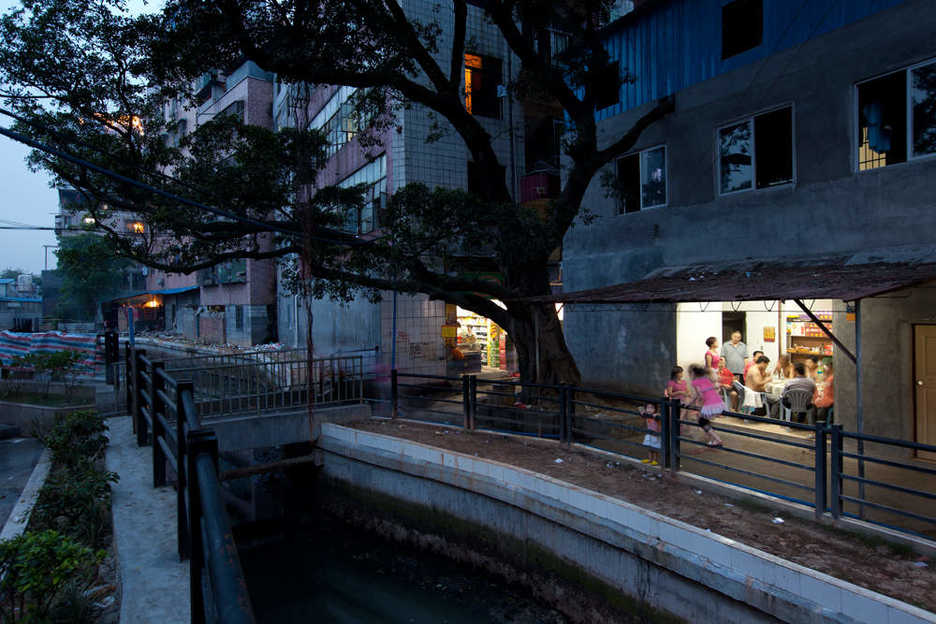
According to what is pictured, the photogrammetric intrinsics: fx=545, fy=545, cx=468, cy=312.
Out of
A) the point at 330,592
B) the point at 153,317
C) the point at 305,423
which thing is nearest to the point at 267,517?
the point at 305,423

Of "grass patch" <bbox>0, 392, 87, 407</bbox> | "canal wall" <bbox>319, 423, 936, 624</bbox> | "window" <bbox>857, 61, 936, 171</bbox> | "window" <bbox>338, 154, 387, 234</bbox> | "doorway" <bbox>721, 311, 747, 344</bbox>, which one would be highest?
"window" <bbox>338, 154, 387, 234</bbox>

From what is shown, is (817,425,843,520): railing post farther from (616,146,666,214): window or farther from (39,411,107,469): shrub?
(616,146,666,214): window

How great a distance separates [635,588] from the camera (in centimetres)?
665

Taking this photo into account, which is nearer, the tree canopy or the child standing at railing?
the child standing at railing

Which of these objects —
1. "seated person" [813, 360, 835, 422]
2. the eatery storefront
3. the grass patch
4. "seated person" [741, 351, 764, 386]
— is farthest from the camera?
the grass patch

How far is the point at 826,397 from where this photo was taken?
10.8 m

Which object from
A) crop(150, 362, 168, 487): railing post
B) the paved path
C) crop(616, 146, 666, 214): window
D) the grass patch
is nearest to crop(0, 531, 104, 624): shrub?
crop(150, 362, 168, 487): railing post

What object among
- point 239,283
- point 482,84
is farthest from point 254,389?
point 239,283

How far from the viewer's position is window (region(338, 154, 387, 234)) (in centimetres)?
2031

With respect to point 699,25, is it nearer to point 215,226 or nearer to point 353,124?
point 215,226

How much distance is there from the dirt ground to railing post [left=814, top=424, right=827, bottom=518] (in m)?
0.25

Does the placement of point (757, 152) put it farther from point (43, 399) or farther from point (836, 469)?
point (43, 399)

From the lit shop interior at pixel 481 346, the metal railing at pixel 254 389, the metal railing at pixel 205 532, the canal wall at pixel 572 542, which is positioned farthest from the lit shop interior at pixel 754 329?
the metal railing at pixel 205 532

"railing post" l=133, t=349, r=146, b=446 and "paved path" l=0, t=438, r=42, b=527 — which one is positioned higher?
"railing post" l=133, t=349, r=146, b=446
